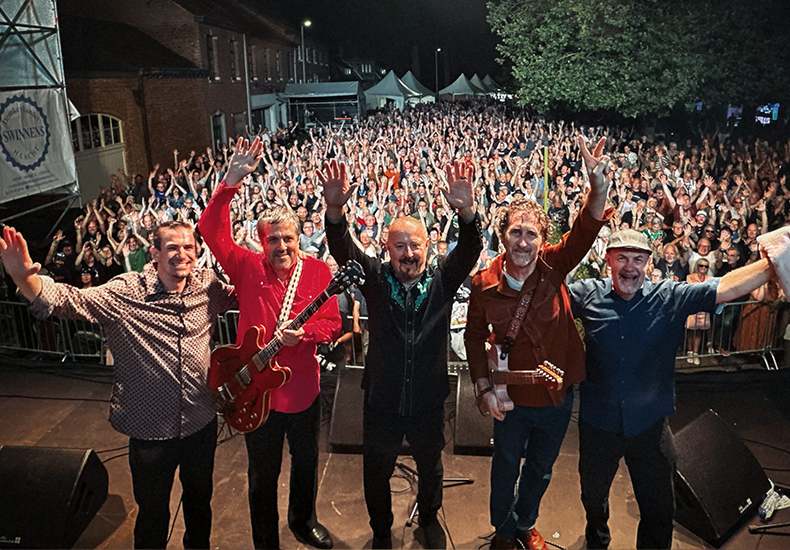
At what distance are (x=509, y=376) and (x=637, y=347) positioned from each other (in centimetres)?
64

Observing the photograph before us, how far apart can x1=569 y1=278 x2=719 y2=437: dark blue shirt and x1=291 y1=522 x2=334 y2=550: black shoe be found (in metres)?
1.68

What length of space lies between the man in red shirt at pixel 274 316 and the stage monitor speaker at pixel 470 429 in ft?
5.03

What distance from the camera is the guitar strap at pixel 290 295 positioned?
10.2 feet

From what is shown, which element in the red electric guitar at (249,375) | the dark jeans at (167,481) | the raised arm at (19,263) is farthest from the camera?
the red electric guitar at (249,375)

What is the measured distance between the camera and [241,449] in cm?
456

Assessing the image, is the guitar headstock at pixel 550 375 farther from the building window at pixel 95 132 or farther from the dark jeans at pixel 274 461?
the building window at pixel 95 132

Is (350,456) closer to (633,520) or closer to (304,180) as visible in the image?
(633,520)

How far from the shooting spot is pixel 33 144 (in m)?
9.05

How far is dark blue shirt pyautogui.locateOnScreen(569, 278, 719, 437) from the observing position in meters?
2.86

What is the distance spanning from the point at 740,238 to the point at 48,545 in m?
7.84

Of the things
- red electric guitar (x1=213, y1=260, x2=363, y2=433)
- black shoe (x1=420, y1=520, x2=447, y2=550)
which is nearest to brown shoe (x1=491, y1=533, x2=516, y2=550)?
black shoe (x1=420, y1=520, x2=447, y2=550)

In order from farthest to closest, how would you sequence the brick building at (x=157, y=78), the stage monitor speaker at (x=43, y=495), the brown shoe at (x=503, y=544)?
1. the brick building at (x=157, y=78)
2. the stage monitor speaker at (x=43, y=495)
3. the brown shoe at (x=503, y=544)

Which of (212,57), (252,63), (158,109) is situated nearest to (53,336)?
(158,109)

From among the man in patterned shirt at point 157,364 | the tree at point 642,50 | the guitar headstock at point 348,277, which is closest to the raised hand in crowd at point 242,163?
the man in patterned shirt at point 157,364
